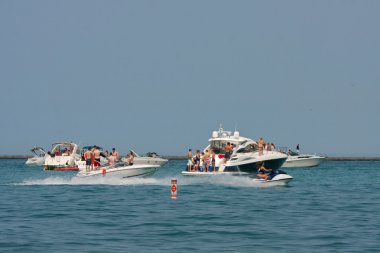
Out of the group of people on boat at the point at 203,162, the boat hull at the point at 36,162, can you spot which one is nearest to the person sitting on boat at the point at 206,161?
the group of people on boat at the point at 203,162

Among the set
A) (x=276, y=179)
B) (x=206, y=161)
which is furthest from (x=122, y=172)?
(x=276, y=179)

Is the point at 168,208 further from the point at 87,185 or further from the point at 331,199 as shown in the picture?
the point at 87,185

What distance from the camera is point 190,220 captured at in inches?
1241

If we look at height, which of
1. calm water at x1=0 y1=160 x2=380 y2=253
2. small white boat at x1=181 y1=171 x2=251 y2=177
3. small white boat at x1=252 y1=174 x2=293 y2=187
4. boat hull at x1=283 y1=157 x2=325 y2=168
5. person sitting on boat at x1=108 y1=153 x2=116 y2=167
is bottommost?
calm water at x1=0 y1=160 x2=380 y2=253

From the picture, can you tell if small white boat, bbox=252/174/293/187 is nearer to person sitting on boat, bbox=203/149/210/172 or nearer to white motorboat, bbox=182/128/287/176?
white motorboat, bbox=182/128/287/176

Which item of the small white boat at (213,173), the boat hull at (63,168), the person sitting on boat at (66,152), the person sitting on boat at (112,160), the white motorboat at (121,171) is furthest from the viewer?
the person sitting on boat at (66,152)

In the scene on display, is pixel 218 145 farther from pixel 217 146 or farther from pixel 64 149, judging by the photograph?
pixel 64 149

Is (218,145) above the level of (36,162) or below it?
below

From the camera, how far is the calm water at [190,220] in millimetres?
24469

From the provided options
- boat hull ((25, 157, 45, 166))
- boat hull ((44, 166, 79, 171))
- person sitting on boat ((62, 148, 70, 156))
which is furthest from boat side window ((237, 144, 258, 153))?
boat hull ((25, 157, 45, 166))

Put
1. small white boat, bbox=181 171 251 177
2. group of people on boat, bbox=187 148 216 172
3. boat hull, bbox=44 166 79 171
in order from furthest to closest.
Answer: boat hull, bbox=44 166 79 171, group of people on boat, bbox=187 148 216 172, small white boat, bbox=181 171 251 177

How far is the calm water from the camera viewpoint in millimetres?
24469

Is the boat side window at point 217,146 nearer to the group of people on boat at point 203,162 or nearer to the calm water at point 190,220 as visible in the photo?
the group of people on boat at point 203,162

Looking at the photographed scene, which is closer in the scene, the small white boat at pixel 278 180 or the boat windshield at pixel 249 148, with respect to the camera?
the small white boat at pixel 278 180
